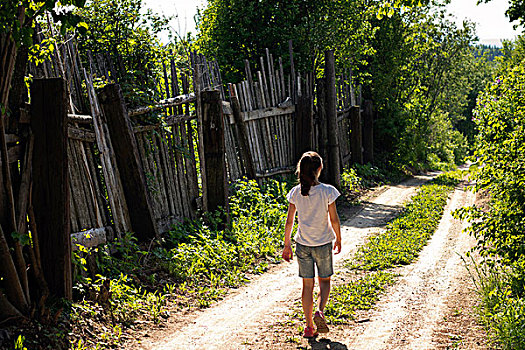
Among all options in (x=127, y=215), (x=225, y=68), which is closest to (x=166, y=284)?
(x=127, y=215)

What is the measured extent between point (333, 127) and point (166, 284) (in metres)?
8.04

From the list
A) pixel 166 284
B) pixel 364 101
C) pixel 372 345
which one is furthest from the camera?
pixel 364 101

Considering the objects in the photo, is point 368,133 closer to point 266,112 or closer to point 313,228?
point 266,112

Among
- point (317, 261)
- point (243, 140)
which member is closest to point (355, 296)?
point (317, 261)

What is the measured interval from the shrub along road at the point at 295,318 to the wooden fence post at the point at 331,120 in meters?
5.48

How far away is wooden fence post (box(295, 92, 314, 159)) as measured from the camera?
43.1ft

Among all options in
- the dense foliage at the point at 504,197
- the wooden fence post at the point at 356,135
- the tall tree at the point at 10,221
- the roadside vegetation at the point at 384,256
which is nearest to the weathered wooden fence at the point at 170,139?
the tall tree at the point at 10,221

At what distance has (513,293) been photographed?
5.55 meters

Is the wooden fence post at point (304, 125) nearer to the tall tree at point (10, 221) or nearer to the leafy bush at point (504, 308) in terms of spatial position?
the leafy bush at point (504, 308)

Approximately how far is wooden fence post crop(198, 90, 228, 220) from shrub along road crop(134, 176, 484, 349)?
180 centimetres

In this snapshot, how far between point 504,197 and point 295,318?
2.54 m

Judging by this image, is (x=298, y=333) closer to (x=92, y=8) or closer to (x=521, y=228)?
(x=521, y=228)

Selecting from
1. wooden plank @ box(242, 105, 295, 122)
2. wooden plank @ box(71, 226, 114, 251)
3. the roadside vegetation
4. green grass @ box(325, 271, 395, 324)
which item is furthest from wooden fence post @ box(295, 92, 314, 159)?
wooden plank @ box(71, 226, 114, 251)

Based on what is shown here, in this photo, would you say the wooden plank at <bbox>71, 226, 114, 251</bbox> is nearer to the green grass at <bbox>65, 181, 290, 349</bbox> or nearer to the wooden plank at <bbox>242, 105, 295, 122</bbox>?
the green grass at <bbox>65, 181, 290, 349</bbox>
